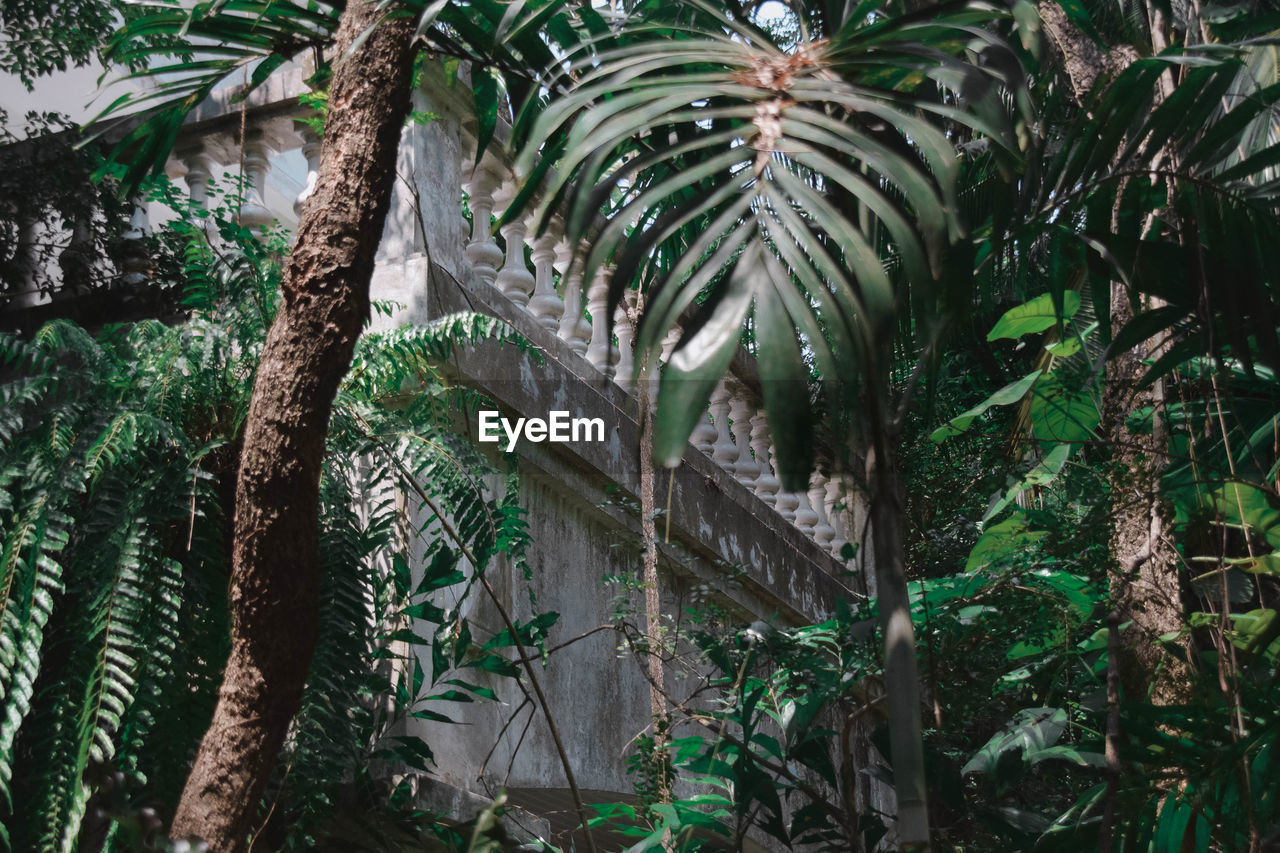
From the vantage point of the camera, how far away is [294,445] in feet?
6.63

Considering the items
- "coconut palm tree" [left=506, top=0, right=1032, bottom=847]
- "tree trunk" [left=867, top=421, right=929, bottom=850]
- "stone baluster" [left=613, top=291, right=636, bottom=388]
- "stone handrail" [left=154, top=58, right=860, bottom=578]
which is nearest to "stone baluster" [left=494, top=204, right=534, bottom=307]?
"stone handrail" [left=154, top=58, right=860, bottom=578]

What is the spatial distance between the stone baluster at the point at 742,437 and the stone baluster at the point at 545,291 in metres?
1.37

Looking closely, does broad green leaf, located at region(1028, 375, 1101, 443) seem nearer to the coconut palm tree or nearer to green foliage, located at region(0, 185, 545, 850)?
→ green foliage, located at region(0, 185, 545, 850)

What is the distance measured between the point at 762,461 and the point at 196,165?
8.81 ft

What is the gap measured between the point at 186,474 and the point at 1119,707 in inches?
74.4

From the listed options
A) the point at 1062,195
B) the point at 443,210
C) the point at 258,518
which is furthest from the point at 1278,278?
the point at 443,210

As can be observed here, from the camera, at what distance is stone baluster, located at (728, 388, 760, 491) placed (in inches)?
220

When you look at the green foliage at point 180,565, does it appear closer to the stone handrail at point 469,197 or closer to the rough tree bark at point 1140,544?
the stone handrail at point 469,197

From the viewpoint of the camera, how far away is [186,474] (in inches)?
103

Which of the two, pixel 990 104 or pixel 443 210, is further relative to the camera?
pixel 443 210

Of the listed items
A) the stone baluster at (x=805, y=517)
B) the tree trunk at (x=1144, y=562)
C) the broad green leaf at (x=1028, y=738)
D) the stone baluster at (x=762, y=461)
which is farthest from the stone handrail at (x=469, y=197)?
the stone baluster at (x=805, y=517)

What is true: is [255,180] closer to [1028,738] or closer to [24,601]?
[24,601]

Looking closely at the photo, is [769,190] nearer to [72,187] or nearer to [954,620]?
[954,620]

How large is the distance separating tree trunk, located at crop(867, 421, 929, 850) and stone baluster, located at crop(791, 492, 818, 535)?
14.0 ft
